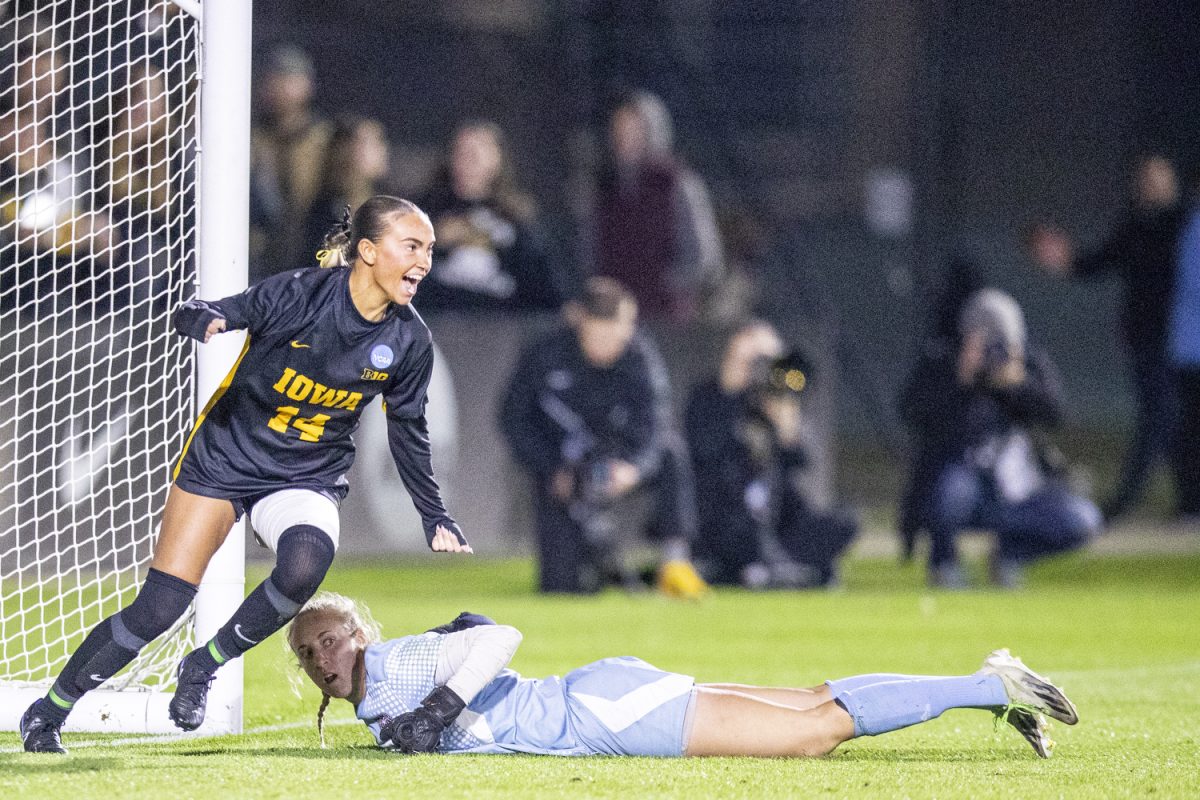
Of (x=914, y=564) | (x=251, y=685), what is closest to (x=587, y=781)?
(x=251, y=685)

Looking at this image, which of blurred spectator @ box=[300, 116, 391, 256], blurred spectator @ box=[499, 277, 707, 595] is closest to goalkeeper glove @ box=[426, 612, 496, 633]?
blurred spectator @ box=[499, 277, 707, 595]

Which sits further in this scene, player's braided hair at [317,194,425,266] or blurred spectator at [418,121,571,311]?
blurred spectator at [418,121,571,311]

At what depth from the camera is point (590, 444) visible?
35.3ft

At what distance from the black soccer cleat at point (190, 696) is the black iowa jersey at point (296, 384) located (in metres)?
0.50

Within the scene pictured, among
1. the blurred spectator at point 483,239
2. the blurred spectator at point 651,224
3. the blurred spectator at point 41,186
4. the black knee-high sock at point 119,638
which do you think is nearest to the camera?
the black knee-high sock at point 119,638

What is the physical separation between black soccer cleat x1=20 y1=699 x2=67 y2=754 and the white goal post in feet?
1.75

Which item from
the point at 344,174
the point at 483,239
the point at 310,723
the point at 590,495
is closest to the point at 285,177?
the point at 344,174

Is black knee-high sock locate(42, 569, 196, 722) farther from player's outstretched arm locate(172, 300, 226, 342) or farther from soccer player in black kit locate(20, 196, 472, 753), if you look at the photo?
player's outstretched arm locate(172, 300, 226, 342)

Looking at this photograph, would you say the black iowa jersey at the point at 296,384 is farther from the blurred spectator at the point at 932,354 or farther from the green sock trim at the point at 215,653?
the blurred spectator at the point at 932,354

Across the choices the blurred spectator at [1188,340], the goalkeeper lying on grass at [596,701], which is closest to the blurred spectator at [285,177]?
the blurred spectator at [1188,340]

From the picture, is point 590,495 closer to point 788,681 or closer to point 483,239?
point 483,239

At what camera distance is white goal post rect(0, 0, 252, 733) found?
226 inches

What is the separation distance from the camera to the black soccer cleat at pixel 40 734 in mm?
5062

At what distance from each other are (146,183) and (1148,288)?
27.5 feet
